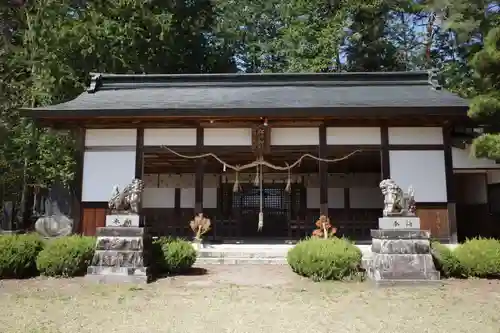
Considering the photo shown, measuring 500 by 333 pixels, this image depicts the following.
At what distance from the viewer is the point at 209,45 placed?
26.2 meters

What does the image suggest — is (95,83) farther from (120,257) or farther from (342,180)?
(342,180)

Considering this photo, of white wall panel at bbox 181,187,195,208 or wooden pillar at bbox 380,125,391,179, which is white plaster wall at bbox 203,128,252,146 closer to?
wooden pillar at bbox 380,125,391,179

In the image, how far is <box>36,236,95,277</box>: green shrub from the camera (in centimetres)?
868

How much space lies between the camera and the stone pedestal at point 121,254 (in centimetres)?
823

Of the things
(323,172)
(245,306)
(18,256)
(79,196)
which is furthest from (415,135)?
(18,256)

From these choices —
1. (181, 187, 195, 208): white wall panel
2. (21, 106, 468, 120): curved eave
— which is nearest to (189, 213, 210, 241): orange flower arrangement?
(21, 106, 468, 120): curved eave

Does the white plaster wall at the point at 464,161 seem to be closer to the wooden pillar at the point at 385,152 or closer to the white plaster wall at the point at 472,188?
the white plaster wall at the point at 472,188

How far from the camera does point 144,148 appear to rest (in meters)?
12.7

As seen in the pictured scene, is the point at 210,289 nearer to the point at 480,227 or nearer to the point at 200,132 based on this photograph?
the point at 200,132

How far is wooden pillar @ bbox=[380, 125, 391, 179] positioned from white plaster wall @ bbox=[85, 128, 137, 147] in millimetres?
7261

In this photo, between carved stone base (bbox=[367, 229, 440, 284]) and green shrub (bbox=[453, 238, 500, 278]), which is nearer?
carved stone base (bbox=[367, 229, 440, 284])

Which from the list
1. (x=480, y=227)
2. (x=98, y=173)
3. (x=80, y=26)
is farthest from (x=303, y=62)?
(x=98, y=173)

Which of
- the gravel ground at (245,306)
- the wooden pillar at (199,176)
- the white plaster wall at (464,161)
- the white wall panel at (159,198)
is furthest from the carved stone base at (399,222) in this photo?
the white wall panel at (159,198)

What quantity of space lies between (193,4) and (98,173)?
48.6ft
